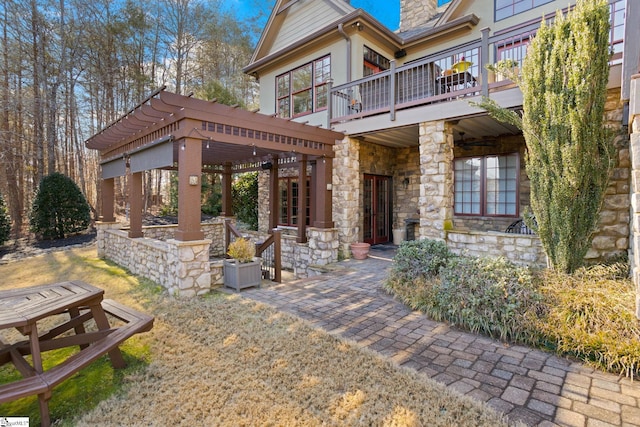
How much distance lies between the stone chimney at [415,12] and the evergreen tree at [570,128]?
7509 millimetres

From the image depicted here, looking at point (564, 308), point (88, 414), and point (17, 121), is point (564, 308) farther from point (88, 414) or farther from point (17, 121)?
point (17, 121)

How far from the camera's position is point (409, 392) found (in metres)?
2.60

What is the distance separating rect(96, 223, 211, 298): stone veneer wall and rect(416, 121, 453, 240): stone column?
14.7 feet

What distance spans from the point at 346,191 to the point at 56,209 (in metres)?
10.5

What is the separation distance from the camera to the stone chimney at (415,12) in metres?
11.0

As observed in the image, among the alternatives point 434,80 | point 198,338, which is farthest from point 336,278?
point 434,80

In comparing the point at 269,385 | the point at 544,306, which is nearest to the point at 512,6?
the point at 544,306

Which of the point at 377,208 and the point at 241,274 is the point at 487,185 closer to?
the point at 377,208

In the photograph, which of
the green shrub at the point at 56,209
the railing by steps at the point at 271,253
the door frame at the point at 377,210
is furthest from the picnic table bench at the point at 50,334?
the green shrub at the point at 56,209

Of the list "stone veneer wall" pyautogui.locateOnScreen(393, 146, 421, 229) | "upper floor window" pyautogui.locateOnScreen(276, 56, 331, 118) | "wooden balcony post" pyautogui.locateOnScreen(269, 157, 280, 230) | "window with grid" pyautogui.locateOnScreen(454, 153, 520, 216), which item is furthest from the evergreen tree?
"wooden balcony post" pyautogui.locateOnScreen(269, 157, 280, 230)

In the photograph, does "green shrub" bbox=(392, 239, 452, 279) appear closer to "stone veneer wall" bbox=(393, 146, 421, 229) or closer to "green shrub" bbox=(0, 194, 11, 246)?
"stone veneer wall" bbox=(393, 146, 421, 229)

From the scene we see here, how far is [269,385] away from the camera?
2.78 metres

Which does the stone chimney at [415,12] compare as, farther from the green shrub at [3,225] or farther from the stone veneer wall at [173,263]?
the green shrub at [3,225]

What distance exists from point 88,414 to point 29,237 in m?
13.1
